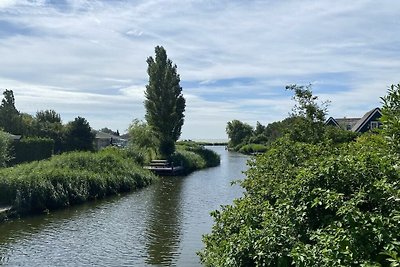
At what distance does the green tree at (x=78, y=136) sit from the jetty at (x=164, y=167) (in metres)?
8.68

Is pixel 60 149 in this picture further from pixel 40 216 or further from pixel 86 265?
pixel 86 265

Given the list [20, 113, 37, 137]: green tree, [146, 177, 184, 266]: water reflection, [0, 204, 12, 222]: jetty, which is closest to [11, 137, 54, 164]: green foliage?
[146, 177, 184, 266]: water reflection

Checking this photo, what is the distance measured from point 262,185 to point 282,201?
3.29m

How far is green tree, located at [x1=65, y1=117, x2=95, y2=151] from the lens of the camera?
44625 mm

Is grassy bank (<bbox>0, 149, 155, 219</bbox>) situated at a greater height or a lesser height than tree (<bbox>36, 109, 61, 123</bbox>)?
lesser

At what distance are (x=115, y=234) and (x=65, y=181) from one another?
684 centimetres

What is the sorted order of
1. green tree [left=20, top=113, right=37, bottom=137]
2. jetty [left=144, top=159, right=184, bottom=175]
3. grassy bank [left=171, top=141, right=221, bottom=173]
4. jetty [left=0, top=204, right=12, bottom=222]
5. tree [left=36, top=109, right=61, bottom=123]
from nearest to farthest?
jetty [left=0, top=204, right=12, bottom=222] → jetty [left=144, top=159, right=184, bottom=175] → grassy bank [left=171, top=141, right=221, bottom=173] → green tree [left=20, top=113, right=37, bottom=137] → tree [left=36, top=109, right=61, bottom=123]

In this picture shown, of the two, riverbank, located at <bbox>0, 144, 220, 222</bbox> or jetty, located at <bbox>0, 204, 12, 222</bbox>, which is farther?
riverbank, located at <bbox>0, 144, 220, 222</bbox>

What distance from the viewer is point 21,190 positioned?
18.0 metres

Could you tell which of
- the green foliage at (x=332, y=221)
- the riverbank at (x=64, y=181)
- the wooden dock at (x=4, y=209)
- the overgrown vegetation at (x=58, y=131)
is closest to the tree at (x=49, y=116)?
the overgrown vegetation at (x=58, y=131)

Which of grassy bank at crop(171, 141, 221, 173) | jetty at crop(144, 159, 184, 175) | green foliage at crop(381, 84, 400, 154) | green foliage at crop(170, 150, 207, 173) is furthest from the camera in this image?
grassy bank at crop(171, 141, 221, 173)

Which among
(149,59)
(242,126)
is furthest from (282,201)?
(242,126)

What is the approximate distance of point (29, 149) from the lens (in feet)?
103

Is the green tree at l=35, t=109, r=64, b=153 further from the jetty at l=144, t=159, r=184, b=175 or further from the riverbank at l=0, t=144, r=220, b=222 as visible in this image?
the riverbank at l=0, t=144, r=220, b=222
